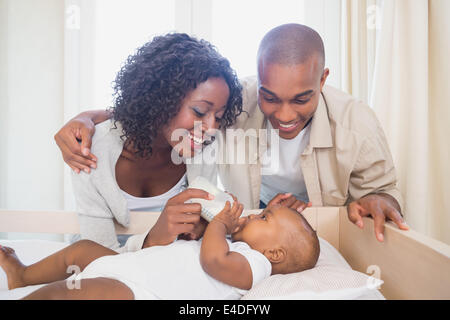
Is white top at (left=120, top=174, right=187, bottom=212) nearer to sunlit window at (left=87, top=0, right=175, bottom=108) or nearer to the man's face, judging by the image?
the man's face

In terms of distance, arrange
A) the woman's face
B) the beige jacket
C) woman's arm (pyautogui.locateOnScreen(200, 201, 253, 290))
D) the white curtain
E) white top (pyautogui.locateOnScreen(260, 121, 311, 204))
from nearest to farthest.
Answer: woman's arm (pyautogui.locateOnScreen(200, 201, 253, 290)) → the woman's face → the beige jacket → white top (pyautogui.locateOnScreen(260, 121, 311, 204)) → the white curtain

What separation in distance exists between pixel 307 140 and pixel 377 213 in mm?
481

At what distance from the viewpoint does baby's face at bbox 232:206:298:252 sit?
873 millimetres

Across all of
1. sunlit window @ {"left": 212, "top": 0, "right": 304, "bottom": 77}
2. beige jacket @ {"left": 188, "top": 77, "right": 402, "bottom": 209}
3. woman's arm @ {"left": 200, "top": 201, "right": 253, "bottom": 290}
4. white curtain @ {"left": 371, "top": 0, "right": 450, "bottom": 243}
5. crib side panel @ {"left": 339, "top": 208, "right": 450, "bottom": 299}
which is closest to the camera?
crib side panel @ {"left": 339, "top": 208, "right": 450, "bottom": 299}

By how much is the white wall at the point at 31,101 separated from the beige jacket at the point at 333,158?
1.41 m

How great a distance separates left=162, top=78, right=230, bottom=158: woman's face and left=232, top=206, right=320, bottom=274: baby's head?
29cm

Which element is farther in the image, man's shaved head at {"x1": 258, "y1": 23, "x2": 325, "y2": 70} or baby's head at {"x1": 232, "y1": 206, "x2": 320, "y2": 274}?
man's shaved head at {"x1": 258, "y1": 23, "x2": 325, "y2": 70}

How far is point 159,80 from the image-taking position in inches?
39.5

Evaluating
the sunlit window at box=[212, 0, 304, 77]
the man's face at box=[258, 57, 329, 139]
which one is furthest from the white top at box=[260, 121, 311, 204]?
the sunlit window at box=[212, 0, 304, 77]

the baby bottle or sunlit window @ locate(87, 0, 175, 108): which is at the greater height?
sunlit window @ locate(87, 0, 175, 108)
